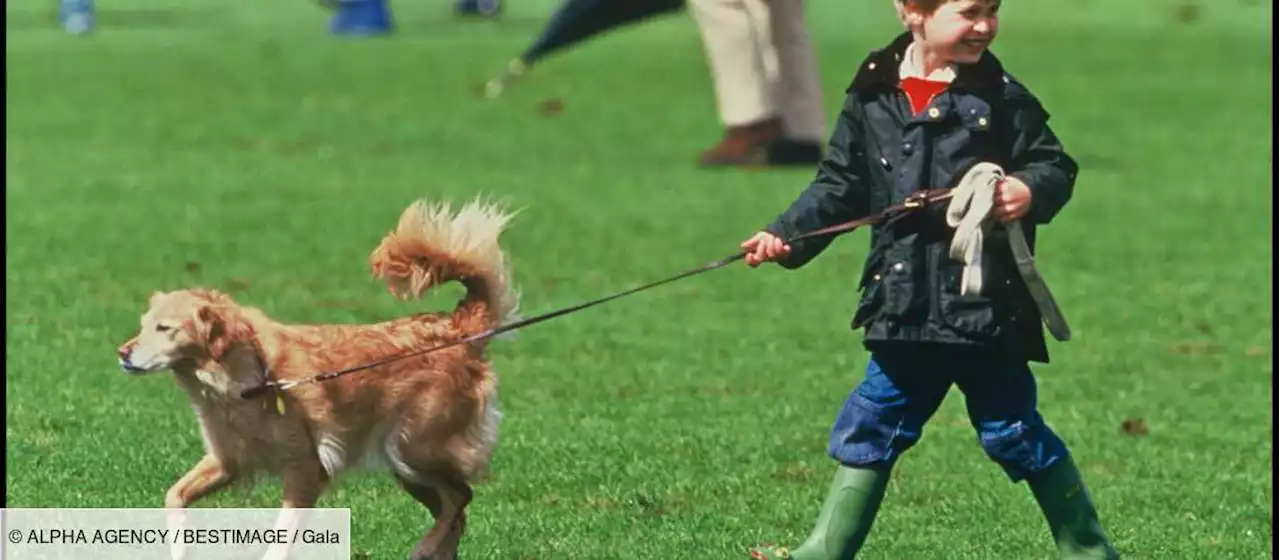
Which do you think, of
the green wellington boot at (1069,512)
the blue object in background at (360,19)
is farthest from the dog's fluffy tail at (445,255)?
the blue object in background at (360,19)

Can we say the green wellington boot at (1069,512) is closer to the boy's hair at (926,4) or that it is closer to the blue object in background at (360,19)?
the boy's hair at (926,4)

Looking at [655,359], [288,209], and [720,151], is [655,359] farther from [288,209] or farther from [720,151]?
[720,151]

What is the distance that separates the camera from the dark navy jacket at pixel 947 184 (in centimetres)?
555

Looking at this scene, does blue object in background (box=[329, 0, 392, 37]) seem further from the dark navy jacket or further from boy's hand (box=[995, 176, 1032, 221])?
boy's hand (box=[995, 176, 1032, 221])

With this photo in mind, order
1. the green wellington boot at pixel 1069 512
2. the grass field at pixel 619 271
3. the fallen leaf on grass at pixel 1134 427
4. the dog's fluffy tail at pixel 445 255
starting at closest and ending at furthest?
the green wellington boot at pixel 1069 512
the dog's fluffy tail at pixel 445 255
the grass field at pixel 619 271
the fallen leaf on grass at pixel 1134 427

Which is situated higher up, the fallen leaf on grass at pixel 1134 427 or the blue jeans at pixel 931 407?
the blue jeans at pixel 931 407

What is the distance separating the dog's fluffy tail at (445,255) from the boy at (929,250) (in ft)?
2.22

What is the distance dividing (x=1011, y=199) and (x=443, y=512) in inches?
61.3

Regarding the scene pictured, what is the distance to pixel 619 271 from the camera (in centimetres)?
1118

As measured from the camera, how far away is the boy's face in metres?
5.58

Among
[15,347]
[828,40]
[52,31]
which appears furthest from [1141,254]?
[52,31]

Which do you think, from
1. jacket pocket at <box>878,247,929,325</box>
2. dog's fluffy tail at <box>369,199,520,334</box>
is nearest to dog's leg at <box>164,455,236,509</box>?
dog's fluffy tail at <box>369,199,520,334</box>

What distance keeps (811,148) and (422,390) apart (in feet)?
30.9

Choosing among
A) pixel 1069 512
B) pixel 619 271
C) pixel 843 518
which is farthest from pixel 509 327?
pixel 619 271
